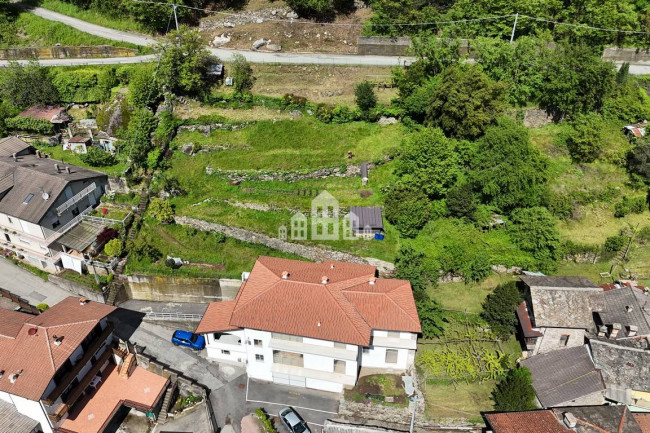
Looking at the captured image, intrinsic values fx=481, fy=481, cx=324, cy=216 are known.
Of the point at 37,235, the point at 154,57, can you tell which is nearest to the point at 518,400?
the point at 37,235

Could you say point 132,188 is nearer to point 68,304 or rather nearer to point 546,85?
point 68,304

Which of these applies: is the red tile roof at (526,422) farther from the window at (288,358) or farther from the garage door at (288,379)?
the window at (288,358)

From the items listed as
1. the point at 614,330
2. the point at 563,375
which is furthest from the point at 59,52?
the point at 614,330

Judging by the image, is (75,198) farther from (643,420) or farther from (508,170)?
(643,420)

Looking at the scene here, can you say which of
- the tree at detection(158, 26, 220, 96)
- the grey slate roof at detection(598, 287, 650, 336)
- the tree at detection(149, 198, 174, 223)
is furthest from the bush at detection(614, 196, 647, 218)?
the tree at detection(158, 26, 220, 96)

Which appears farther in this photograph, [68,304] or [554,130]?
[554,130]
